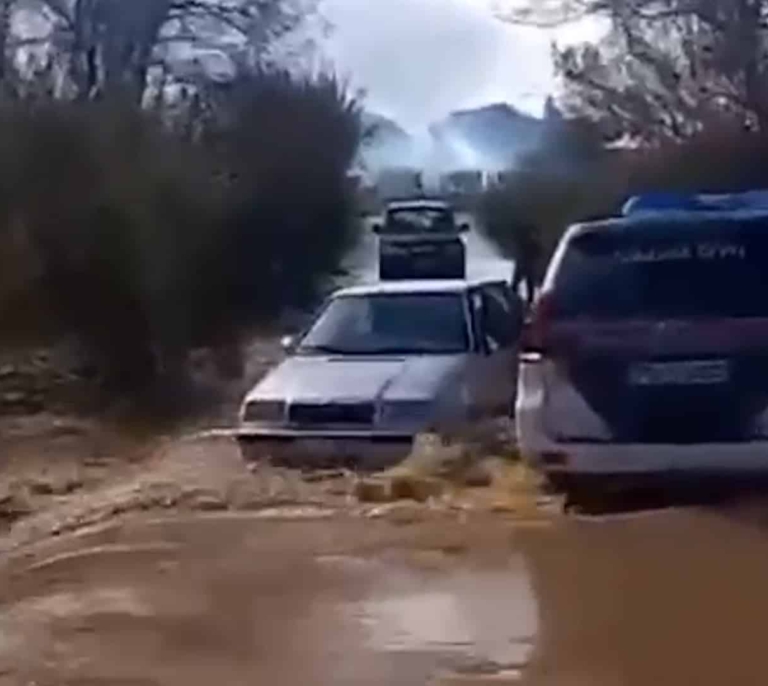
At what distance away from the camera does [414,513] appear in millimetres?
10492

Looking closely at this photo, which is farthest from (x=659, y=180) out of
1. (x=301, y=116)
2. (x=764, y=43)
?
(x=301, y=116)

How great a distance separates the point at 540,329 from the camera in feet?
33.9

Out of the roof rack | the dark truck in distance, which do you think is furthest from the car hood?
the dark truck in distance

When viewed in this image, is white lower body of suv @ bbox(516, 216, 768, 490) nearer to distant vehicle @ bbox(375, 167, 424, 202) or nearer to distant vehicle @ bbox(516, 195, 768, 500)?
distant vehicle @ bbox(516, 195, 768, 500)

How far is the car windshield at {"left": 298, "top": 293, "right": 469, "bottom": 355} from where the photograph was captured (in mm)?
15086

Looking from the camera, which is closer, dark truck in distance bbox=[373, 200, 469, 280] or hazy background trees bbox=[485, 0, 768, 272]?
hazy background trees bbox=[485, 0, 768, 272]

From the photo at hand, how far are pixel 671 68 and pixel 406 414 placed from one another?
18084mm

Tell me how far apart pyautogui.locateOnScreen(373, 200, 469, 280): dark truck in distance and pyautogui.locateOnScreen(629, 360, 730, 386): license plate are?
27.8 metres

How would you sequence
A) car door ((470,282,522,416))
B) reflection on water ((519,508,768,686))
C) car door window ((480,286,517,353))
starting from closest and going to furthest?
reflection on water ((519,508,768,686)), car door ((470,282,522,416)), car door window ((480,286,517,353))

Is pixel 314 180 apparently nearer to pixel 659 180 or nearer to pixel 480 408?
pixel 659 180

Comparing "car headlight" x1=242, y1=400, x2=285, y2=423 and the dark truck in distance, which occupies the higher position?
"car headlight" x1=242, y1=400, x2=285, y2=423

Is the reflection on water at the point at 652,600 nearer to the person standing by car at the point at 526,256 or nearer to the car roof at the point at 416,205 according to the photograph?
the person standing by car at the point at 526,256

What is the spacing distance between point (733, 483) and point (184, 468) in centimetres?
474

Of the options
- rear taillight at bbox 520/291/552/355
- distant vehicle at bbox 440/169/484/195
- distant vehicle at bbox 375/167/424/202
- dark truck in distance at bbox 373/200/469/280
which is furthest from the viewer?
distant vehicle at bbox 375/167/424/202
